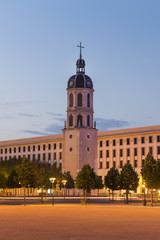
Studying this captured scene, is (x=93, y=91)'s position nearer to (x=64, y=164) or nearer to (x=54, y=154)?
(x=64, y=164)

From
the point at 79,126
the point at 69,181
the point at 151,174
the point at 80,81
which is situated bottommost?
the point at 69,181

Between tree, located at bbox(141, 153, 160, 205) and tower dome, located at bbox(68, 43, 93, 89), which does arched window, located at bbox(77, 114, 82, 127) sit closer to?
tower dome, located at bbox(68, 43, 93, 89)

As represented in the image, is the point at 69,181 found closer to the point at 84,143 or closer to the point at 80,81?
the point at 84,143

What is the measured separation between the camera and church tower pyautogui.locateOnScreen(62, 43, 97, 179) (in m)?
108

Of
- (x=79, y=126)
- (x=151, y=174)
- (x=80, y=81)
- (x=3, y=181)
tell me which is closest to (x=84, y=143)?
(x=79, y=126)

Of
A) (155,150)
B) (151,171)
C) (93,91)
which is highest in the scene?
(93,91)

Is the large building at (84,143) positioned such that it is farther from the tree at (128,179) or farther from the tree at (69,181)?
the tree at (128,179)

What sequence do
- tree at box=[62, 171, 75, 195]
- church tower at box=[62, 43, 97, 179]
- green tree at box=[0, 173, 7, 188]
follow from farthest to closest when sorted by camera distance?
green tree at box=[0, 173, 7, 188] < church tower at box=[62, 43, 97, 179] < tree at box=[62, 171, 75, 195]

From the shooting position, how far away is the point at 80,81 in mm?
108875

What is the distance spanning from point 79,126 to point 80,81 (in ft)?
33.3

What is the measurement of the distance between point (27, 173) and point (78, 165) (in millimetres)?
36949

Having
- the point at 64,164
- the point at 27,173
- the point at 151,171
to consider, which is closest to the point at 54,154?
the point at 64,164

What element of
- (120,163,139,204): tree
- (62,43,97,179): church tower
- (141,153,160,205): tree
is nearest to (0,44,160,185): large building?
(62,43,97,179): church tower

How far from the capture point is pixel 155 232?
20734 millimetres
